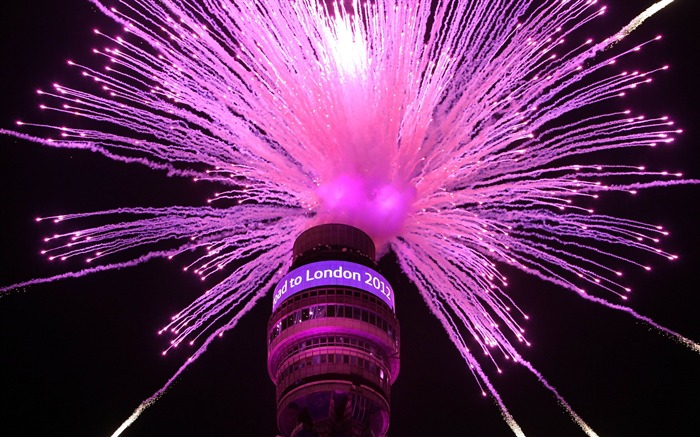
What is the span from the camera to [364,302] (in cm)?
8638

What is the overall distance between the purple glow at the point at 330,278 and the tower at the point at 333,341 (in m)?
0.12

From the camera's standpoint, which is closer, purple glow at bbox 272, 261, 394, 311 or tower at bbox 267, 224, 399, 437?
tower at bbox 267, 224, 399, 437

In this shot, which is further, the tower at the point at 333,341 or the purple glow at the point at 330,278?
the purple glow at the point at 330,278

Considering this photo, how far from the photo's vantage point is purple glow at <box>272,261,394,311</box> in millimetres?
86875

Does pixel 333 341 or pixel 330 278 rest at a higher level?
pixel 330 278

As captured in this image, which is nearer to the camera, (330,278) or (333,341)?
(333,341)

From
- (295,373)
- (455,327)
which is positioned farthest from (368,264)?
(455,327)

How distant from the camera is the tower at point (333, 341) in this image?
8200 centimetres

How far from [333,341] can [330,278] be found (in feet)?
25.7

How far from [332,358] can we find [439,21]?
4308 centimetres

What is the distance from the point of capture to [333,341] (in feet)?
276

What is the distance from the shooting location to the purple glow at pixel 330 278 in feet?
285

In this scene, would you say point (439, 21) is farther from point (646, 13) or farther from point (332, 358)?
point (332, 358)

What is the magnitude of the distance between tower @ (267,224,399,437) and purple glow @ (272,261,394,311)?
0.40 feet
